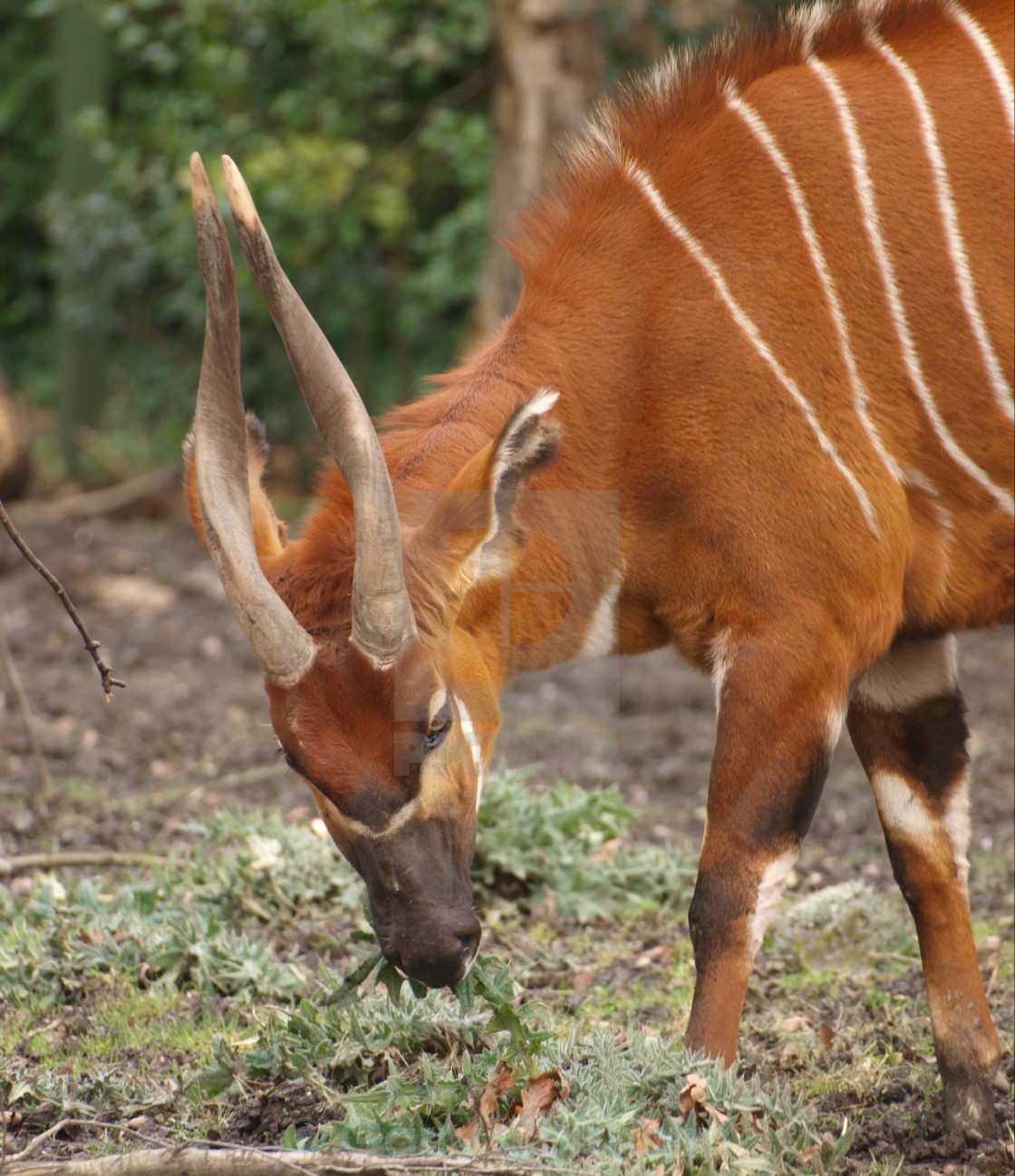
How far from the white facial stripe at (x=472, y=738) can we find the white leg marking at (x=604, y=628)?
16.7 inches

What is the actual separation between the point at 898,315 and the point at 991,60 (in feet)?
2.23

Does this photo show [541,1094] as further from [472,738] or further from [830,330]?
[830,330]

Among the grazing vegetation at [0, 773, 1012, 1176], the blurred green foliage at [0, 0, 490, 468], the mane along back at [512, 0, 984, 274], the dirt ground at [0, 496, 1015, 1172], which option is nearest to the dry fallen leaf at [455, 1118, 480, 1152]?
the grazing vegetation at [0, 773, 1012, 1176]

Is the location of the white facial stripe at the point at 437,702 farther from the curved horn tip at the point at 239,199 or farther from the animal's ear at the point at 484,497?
the curved horn tip at the point at 239,199

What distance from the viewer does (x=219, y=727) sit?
6.62m

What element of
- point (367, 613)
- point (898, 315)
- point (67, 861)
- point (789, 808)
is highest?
point (898, 315)

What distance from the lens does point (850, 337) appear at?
3.32 meters

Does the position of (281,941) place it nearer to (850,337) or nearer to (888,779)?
(888,779)

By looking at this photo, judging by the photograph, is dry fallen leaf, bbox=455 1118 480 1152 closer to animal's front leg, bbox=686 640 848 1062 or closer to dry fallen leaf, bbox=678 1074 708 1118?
dry fallen leaf, bbox=678 1074 708 1118

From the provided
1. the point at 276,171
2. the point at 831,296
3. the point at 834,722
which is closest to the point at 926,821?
the point at 834,722

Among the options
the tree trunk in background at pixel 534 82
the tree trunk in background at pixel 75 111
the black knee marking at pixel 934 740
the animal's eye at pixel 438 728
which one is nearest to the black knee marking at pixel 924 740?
the black knee marking at pixel 934 740

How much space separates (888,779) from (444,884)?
1275 mm

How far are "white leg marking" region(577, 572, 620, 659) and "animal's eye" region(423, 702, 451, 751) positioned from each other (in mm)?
546

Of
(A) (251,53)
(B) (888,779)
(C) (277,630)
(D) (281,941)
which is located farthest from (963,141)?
(A) (251,53)
